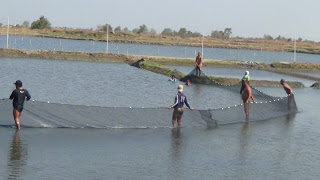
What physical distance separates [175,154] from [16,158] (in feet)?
14.7

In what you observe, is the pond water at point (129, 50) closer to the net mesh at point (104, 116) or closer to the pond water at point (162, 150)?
the pond water at point (162, 150)

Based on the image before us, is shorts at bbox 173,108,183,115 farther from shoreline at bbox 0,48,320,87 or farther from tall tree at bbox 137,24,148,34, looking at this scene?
tall tree at bbox 137,24,148,34

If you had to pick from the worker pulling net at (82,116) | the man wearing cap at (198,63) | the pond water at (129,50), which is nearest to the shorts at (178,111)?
the worker pulling net at (82,116)

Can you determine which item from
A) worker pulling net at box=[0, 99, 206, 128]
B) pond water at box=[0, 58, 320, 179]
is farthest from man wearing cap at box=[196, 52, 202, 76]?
worker pulling net at box=[0, 99, 206, 128]

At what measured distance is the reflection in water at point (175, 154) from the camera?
15840 millimetres

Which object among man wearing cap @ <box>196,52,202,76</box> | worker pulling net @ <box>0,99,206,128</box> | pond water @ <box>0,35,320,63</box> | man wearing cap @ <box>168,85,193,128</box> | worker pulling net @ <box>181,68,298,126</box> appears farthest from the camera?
pond water @ <box>0,35,320,63</box>

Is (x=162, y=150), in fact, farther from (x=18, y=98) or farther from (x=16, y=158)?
(x=18, y=98)

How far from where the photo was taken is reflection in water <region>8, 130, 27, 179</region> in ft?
48.1

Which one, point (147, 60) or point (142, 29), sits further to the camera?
point (142, 29)

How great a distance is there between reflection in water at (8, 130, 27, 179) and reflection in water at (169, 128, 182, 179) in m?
3.64

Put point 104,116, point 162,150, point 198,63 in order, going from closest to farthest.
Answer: point 162,150
point 104,116
point 198,63

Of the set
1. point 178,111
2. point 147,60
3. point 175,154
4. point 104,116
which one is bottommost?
point 175,154

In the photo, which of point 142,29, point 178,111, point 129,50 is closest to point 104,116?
point 178,111

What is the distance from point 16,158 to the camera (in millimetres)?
16156
